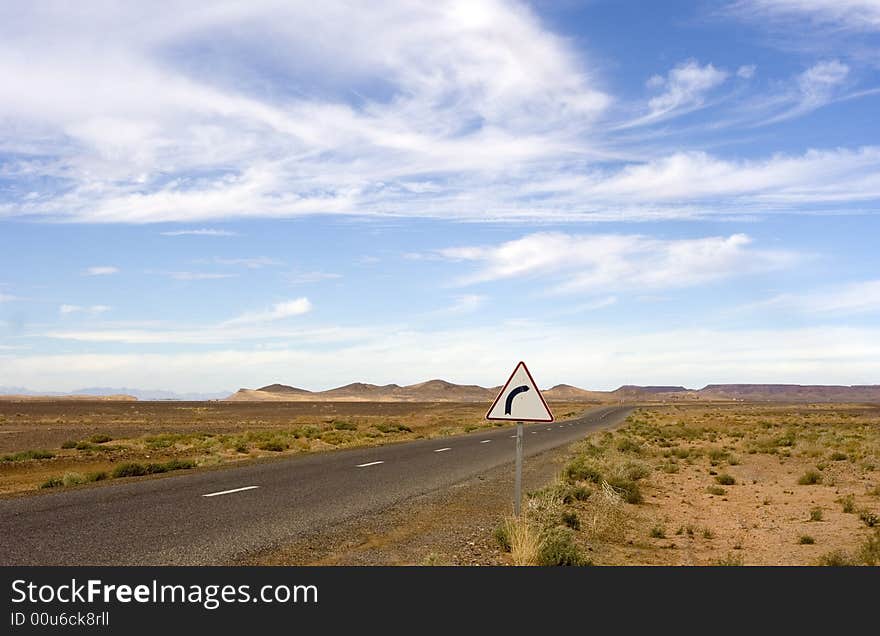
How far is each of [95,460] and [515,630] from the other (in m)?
27.3

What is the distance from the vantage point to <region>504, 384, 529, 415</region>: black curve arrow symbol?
36.5ft

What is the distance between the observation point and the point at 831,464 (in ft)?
85.7

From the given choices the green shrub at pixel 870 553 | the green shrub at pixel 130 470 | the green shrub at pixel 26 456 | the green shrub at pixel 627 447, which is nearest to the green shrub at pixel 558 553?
the green shrub at pixel 870 553

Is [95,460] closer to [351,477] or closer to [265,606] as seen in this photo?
[351,477]

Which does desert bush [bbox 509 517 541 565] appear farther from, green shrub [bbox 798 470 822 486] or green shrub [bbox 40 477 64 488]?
green shrub [bbox 798 470 822 486]

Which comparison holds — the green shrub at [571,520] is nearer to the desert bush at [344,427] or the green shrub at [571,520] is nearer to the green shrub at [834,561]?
the green shrub at [834,561]

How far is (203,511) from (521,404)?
5610mm

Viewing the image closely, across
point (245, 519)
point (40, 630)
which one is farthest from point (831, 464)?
point (40, 630)

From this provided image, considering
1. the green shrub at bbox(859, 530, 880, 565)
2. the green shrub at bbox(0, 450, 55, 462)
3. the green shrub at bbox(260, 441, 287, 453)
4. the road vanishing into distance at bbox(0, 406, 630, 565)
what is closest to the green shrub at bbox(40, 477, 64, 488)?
the road vanishing into distance at bbox(0, 406, 630, 565)

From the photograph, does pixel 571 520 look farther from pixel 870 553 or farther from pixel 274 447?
Answer: pixel 274 447

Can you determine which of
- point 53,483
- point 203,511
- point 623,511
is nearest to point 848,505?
point 623,511

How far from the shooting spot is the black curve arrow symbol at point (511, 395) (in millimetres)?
11123

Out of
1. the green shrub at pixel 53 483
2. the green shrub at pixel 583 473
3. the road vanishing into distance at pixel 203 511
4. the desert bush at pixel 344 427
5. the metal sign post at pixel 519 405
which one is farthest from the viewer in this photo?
the desert bush at pixel 344 427

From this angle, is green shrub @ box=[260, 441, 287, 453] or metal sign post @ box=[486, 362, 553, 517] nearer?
metal sign post @ box=[486, 362, 553, 517]
